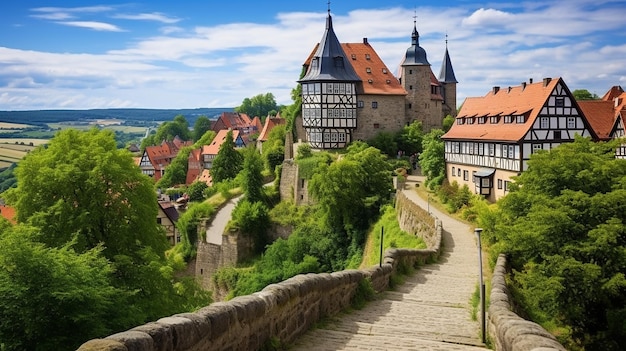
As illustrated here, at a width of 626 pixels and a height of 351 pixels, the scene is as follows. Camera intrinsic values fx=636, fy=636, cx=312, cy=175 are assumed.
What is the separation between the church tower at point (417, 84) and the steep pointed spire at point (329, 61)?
6.80m

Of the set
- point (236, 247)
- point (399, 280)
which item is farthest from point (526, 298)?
point (236, 247)

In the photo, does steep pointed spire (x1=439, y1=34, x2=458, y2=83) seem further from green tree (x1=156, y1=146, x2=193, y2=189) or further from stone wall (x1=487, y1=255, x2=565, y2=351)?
stone wall (x1=487, y1=255, x2=565, y2=351)

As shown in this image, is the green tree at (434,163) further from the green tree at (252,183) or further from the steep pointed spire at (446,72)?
the steep pointed spire at (446,72)

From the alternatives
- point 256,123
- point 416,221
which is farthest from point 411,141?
point 256,123

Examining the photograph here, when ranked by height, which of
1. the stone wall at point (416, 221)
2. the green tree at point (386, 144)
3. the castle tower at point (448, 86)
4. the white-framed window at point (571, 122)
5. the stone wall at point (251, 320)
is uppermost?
the castle tower at point (448, 86)

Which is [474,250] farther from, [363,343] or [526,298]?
[363,343]

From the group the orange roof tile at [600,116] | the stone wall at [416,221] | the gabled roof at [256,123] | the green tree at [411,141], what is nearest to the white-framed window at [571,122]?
the orange roof tile at [600,116]

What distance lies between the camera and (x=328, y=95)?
5069 centimetres

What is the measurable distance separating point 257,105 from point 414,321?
418 ft

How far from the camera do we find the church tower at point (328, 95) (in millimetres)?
50531

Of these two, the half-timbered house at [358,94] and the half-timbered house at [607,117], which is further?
the half-timbered house at [358,94]

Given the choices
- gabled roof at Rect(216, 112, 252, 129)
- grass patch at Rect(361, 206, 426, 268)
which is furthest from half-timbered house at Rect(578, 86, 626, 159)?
gabled roof at Rect(216, 112, 252, 129)

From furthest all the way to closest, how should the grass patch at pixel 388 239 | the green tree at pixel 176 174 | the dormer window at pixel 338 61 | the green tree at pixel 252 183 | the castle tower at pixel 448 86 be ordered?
the green tree at pixel 176 174 < the castle tower at pixel 448 86 < the dormer window at pixel 338 61 < the green tree at pixel 252 183 < the grass patch at pixel 388 239

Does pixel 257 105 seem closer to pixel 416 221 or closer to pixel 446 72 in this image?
pixel 446 72
